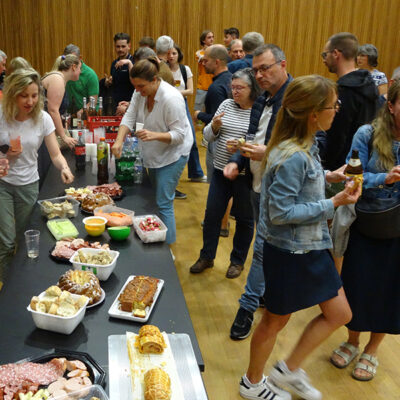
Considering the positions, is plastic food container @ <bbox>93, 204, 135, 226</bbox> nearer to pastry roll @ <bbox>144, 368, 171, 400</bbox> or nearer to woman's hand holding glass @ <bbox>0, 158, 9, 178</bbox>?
woman's hand holding glass @ <bbox>0, 158, 9, 178</bbox>

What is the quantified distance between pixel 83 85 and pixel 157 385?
4.44 meters

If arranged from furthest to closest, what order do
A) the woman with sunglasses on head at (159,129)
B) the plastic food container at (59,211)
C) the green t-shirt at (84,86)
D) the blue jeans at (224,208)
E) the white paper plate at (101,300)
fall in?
the green t-shirt at (84,86) → the blue jeans at (224,208) → the woman with sunglasses on head at (159,129) → the plastic food container at (59,211) → the white paper plate at (101,300)

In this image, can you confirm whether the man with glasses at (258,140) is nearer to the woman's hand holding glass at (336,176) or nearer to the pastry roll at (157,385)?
the woman's hand holding glass at (336,176)

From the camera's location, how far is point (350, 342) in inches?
105

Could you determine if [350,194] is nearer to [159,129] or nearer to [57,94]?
[159,129]

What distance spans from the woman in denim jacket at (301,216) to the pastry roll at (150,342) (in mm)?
666

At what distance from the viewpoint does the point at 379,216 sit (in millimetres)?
2189

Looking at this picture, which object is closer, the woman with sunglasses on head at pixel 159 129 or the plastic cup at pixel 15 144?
the plastic cup at pixel 15 144

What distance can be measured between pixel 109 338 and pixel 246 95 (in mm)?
2054

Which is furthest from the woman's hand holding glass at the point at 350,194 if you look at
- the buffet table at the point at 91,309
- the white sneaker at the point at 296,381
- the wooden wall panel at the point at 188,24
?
the wooden wall panel at the point at 188,24

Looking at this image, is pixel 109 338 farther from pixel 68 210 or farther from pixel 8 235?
pixel 8 235

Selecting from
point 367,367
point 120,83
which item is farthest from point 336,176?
point 120,83

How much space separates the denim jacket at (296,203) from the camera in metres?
1.80

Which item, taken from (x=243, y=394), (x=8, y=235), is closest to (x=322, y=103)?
(x=243, y=394)
